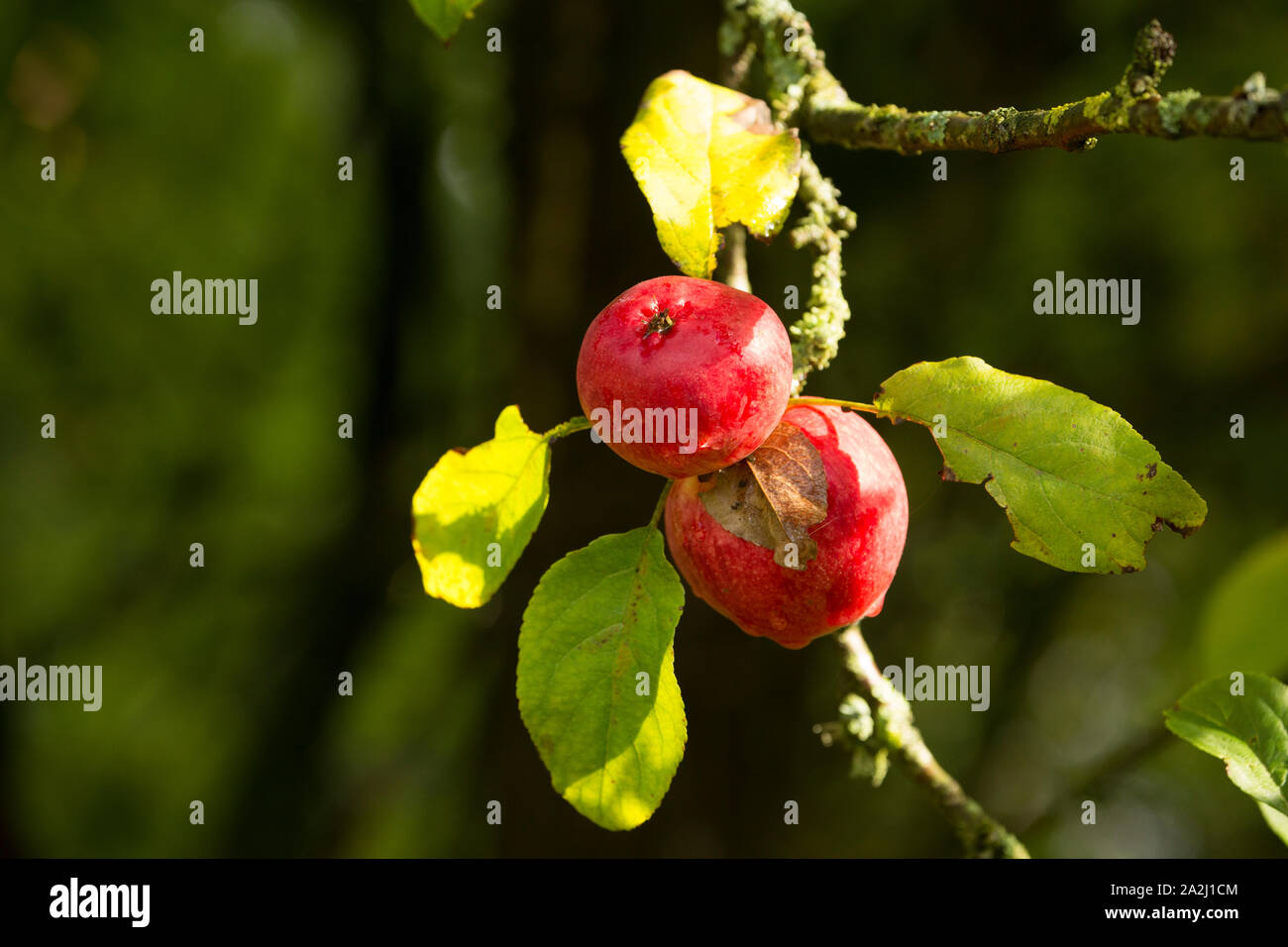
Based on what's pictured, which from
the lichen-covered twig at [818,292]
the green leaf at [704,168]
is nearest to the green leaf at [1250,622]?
the lichen-covered twig at [818,292]

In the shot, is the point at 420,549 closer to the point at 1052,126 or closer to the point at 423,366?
the point at 1052,126

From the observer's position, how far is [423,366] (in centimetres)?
203

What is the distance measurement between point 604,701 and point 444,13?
532 millimetres

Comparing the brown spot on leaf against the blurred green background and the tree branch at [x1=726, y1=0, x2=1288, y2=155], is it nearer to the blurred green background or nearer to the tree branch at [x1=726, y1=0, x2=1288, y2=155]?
the tree branch at [x1=726, y1=0, x2=1288, y2=155]

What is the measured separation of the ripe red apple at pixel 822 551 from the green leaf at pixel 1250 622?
62 cm

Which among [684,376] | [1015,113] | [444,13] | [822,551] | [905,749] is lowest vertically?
[905,749]

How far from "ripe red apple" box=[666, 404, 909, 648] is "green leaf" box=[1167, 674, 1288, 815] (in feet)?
0.98

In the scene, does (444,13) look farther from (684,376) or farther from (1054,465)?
(1054,465)

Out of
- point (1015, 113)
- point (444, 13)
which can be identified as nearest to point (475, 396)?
point (444, 13)

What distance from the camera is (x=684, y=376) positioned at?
0.67 metres

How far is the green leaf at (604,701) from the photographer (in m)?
0.74

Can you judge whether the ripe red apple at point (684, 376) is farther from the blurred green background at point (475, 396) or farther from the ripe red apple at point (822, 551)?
the blurred green background at point (475, 396)

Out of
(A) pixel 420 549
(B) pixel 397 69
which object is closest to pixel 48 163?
(B) pixel 397 69

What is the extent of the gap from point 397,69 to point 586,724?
1.50m
